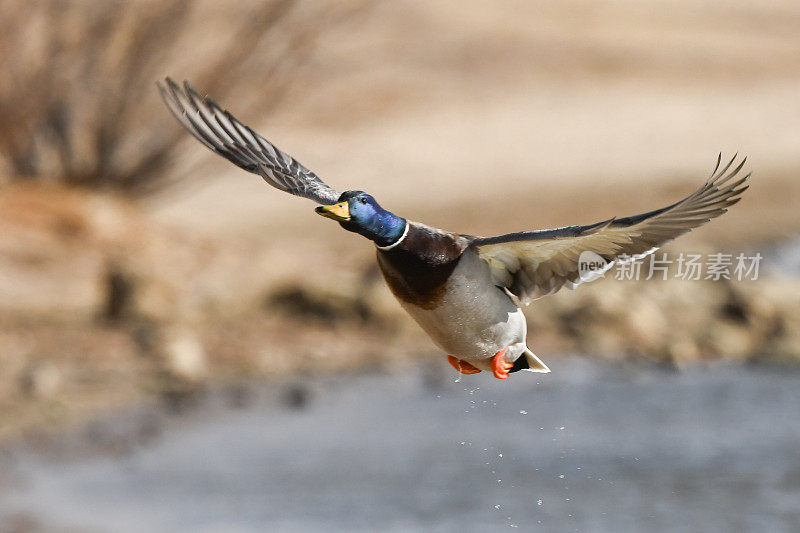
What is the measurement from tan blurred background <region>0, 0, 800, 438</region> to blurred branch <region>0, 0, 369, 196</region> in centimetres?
3

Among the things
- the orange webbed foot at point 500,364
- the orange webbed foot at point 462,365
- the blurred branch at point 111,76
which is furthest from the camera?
the blurred branch at point 111,76

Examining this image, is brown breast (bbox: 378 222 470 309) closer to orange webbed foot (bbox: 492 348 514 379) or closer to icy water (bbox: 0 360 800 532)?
orange webbed foot (bbox: 492 348 514 379)

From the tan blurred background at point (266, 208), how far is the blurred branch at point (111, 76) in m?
0.03

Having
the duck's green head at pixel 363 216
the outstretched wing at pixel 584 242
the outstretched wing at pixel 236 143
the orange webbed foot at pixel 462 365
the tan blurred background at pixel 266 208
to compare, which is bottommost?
the duck's green head at pixel 363 216

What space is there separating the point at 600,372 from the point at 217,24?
11.4m

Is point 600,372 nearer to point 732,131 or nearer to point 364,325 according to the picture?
point 364,325

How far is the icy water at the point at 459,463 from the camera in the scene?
8.64 m

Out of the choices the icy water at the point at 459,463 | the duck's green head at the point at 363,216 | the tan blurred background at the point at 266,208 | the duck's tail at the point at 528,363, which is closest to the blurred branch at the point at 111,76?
the tan blurred background at the point at 266,208

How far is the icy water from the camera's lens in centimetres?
864

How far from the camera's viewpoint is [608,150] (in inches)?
766

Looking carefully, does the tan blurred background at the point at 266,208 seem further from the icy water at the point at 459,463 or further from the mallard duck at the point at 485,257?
the mallard duck at the point at 485,257

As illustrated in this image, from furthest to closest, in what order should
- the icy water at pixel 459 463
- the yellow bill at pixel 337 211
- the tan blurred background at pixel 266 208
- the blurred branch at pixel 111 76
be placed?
the blurred branch at pixel 111 76 → the tan blurred background at pixel 266 208 → the icy water at pixel 459 463 → the yellow bill at pixel 337 211

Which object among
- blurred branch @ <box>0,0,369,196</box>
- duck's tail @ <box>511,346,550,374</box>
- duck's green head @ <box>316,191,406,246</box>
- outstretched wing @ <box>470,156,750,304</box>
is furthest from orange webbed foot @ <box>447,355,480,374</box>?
blurred branch @ <box>0,0,369,196</box>

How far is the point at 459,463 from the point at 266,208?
8.27m
